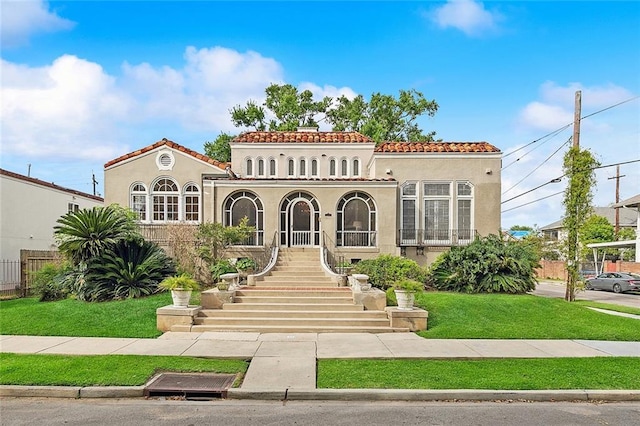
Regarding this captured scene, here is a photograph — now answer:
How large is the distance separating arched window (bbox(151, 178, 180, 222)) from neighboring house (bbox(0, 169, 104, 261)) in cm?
425

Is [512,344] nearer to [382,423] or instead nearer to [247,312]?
[382,423]

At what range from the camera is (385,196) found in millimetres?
19156

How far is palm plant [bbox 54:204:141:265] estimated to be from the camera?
1400 centimetres

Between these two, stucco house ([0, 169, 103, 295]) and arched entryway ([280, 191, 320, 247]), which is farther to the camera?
arched entryway ([280, 191, 320, 247])

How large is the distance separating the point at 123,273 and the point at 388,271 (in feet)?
29.1

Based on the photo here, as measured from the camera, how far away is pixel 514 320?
12.3m

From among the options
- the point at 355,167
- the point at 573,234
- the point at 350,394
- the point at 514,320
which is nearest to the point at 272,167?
the point at 355,167

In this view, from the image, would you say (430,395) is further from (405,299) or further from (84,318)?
(84,318)

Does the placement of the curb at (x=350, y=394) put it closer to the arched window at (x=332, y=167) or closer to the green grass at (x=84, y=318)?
the green grass at (x=84, y=318)

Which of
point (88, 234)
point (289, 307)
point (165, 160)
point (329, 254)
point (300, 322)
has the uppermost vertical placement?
point (165, 160)

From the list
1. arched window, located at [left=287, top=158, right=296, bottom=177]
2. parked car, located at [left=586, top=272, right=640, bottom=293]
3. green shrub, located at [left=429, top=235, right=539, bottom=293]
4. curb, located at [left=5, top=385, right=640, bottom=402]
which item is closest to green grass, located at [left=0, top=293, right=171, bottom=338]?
curb, located at [left=5, top=385, right=640, bottom=402]

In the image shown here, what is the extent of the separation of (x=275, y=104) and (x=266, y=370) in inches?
1355

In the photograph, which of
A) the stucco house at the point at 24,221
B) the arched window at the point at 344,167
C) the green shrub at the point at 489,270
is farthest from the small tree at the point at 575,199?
the stucco house at the point at 24,221

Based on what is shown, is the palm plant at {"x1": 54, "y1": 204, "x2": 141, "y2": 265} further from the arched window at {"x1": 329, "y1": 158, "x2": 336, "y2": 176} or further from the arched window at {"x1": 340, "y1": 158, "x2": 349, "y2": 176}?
the arched window at {"x1": 340, "y1": 158, "x2": 349, "y2": 176}
